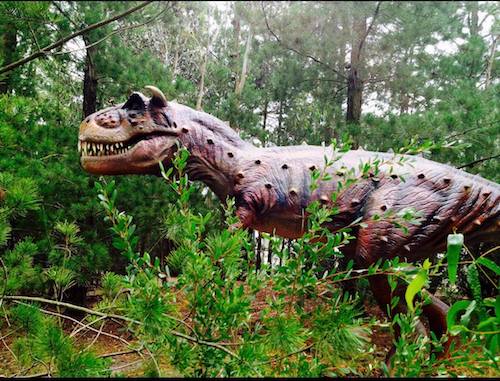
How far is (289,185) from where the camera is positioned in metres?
2.56

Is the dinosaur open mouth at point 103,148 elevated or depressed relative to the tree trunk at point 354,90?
depressed

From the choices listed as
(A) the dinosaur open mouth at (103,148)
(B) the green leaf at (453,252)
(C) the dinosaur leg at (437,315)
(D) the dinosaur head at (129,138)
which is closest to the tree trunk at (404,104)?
(C) the dinosaur leg at (437,315)

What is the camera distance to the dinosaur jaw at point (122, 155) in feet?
7.96

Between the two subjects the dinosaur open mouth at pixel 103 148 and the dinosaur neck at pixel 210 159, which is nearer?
the dinosaur open mouth at pixel 103 148

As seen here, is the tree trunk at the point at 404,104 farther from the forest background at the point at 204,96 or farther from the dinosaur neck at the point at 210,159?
the dinosaur neck at the point at 210,159

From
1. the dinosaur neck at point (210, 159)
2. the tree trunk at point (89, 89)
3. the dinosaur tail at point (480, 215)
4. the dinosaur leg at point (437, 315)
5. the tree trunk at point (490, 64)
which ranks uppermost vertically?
the tree trunk at point (490, 64)

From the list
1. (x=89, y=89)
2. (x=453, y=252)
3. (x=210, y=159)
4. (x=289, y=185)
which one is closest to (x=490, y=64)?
(x=289, y=185)

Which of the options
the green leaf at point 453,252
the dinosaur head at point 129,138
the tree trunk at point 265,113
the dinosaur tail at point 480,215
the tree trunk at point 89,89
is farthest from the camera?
the tree trunk at point 265,113

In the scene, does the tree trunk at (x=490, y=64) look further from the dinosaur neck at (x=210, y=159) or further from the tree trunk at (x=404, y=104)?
the dinosaur neck at (x=210, y=159)

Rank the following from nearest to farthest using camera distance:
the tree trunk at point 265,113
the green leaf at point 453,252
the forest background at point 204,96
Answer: the green leaf at point 453,252, the forest background at point 204,96, the tree trunk at point 265,113

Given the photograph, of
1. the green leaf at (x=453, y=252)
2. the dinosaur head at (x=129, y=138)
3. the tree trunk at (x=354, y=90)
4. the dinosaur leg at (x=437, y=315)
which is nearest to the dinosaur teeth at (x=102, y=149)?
the dinosaur head at (x=129, y=138)

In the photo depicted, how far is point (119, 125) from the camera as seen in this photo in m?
2.46

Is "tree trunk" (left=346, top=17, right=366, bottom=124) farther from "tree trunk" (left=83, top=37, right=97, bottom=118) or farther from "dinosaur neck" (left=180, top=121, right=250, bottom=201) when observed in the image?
"tree trunk" (left=83, top=37, right=97, bottom=118)

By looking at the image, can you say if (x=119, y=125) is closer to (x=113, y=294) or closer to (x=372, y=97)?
(x=113, y=294)
